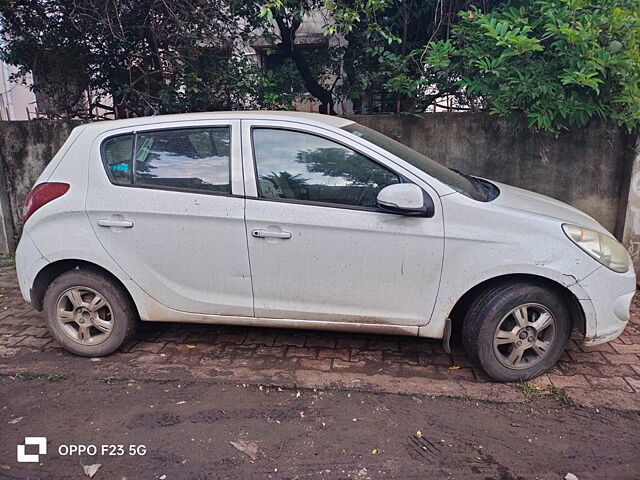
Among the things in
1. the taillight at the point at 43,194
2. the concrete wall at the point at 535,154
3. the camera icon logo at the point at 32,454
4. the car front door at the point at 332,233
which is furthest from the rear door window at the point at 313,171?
the concrete wall at the point at 535,154

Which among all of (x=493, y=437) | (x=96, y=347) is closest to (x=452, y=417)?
(x=493, y=437)

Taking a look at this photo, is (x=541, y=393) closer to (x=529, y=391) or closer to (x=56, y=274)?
(x=529, y=391)

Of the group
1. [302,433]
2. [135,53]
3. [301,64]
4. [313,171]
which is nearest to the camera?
[302,433]

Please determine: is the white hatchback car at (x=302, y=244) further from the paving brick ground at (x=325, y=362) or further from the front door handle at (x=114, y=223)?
the paving brick ground at (x=325, y=362)

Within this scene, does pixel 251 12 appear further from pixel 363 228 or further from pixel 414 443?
pixel 414 443

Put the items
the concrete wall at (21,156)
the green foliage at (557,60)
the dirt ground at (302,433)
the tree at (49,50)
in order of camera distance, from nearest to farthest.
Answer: the dirt ground at (302,433) → the green foliage at (557,60) → the tree at (49,50) → the concrete wall at (21,156)

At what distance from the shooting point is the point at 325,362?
3.46 meters

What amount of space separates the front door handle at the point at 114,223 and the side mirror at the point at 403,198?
1.76m

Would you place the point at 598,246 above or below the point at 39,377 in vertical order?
above

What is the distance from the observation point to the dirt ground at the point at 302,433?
245 centimetres

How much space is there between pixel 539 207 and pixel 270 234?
187 centimetres

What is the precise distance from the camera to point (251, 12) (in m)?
5.71

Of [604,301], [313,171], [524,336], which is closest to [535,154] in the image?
[604,301]

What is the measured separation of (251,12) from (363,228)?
3.99 metres
